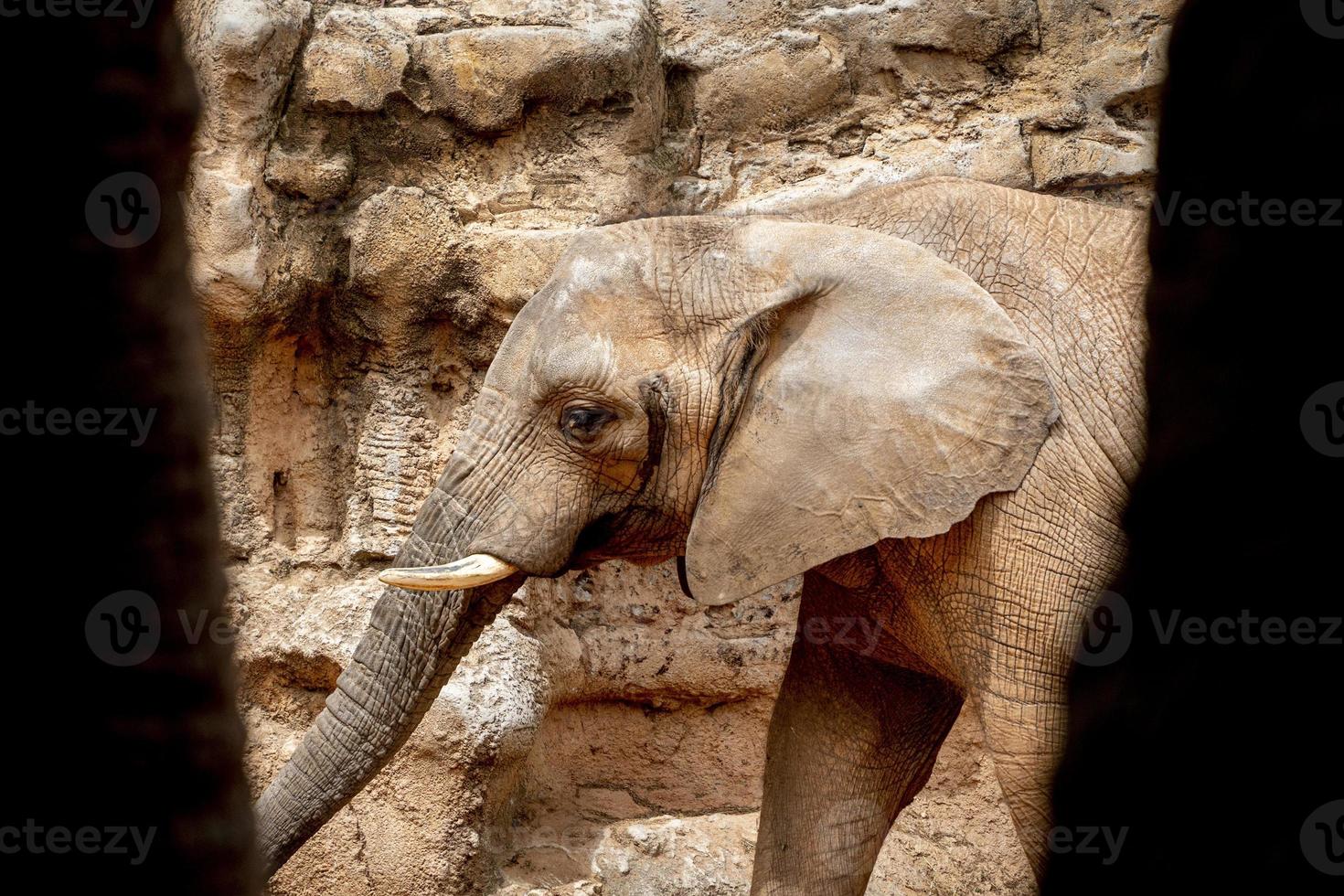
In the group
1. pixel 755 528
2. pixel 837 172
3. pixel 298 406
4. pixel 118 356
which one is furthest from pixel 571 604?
pixel 118 356

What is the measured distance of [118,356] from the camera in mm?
835

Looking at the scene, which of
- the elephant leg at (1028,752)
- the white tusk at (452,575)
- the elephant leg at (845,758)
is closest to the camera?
the elephant leg at (1028,752)

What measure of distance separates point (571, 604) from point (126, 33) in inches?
149

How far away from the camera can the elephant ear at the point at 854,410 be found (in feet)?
9.13

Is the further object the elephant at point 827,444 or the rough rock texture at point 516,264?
the rough rock texture at point 516,264

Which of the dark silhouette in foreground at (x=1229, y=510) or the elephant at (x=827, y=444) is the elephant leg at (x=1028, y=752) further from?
the dark silhouette in foreground at (x=1229, y=510)

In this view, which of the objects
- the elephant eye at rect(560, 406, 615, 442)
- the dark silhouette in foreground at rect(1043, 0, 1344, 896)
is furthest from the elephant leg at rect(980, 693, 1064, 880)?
the dark silhouette in foreground at rect(1043, 0, 1344, 896)

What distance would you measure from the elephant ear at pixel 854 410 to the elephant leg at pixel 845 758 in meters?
0.58

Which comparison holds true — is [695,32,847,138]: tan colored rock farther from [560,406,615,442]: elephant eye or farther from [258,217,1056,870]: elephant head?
[560,406,615,442]: elephant eye

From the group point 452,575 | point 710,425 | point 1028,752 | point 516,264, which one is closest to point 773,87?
point 516,264

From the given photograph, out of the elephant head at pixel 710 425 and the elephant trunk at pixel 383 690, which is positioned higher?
the elephant head at pixel 710 425

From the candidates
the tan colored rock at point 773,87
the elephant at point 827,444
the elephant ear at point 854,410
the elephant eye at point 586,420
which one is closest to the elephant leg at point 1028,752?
the elephant at point 827,444

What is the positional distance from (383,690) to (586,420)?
0.69m

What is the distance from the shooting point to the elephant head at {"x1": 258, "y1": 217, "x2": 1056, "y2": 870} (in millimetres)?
2801
